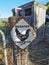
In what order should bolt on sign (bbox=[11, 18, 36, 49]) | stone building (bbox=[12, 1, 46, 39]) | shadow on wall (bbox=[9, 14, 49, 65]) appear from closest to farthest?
1. bolt on sign (bbox=[11, 18, 36, 49])
2. shadow on wall (bbox=[9, 14, 49, 65])
3. stone building (bbox=[12, 1, 46, 39])

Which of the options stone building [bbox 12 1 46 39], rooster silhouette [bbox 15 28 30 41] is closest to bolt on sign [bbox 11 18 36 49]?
rooster silhouette [bbox 15 28 30 41]

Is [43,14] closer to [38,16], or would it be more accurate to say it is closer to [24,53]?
[38,16]

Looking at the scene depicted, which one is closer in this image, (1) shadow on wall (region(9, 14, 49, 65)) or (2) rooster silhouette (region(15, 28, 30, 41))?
(2) rooster silhouette (region(15, 28, 30, 41))

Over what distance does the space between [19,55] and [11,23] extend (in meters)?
0.30

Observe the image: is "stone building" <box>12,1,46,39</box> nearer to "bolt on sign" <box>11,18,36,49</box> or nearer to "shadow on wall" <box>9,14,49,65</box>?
"shadow on wall" <box>9,14,49,65</box>

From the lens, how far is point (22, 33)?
1.47 m

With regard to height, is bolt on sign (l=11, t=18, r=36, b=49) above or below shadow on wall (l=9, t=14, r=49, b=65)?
above

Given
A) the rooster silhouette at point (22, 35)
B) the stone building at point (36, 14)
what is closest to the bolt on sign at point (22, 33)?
the rooster silhouette at point (22, 35)

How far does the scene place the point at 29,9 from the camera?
12680 mm

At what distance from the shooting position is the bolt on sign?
145cm

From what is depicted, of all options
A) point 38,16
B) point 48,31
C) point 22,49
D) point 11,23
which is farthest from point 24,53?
point 38,16

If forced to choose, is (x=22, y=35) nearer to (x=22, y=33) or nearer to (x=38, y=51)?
(x=22, y=33)

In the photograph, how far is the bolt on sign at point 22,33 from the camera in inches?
57.1

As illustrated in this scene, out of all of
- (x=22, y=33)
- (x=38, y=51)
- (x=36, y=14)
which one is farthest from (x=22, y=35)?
(x=36, y=14)
